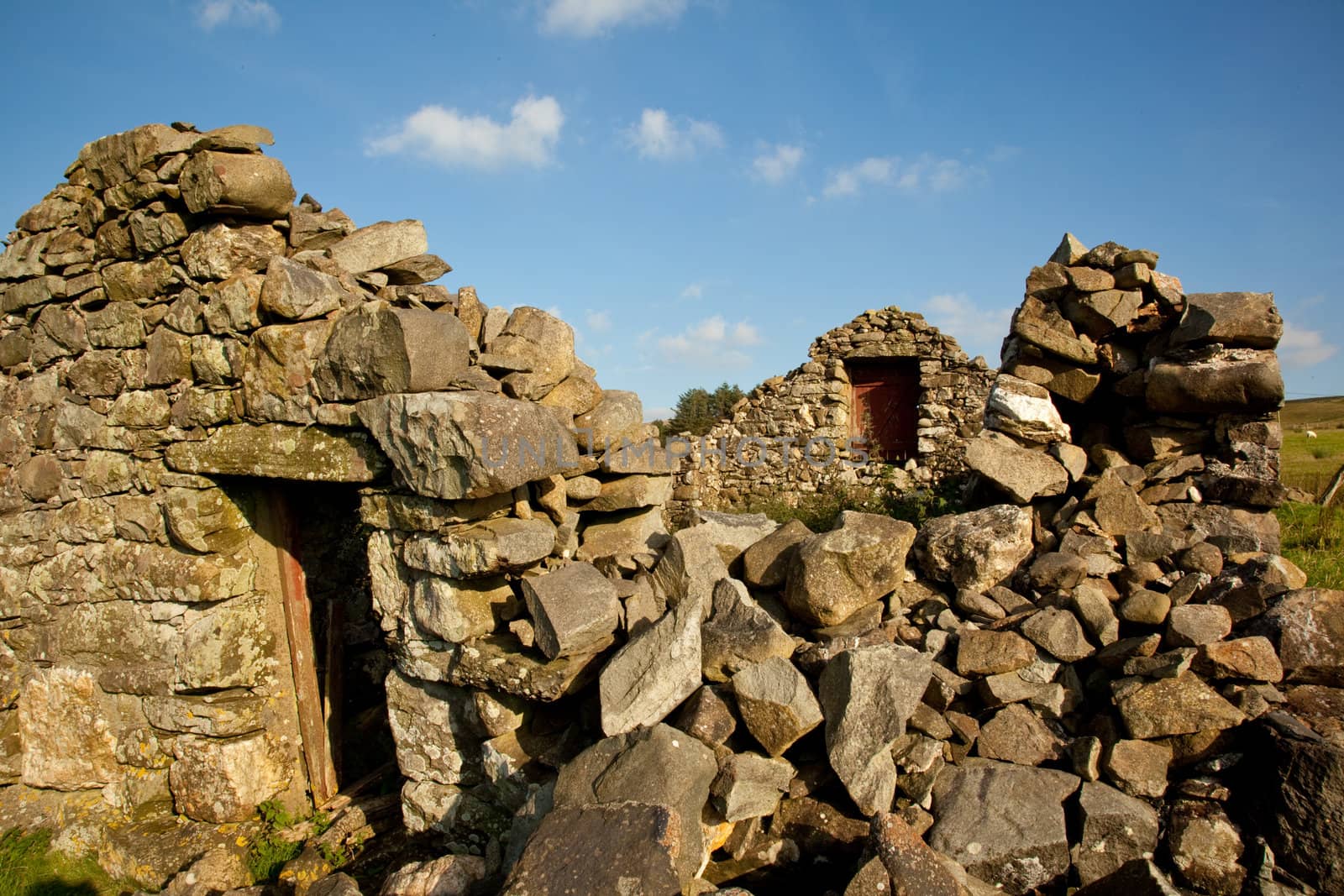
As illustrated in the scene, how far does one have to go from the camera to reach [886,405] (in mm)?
11766

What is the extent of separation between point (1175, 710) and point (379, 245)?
437cm

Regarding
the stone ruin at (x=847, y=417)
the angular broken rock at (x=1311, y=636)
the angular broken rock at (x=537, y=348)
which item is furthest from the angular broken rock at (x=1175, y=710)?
the stone ruin at (x=847, y=417)

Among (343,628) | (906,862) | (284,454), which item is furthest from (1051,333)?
(343,628)

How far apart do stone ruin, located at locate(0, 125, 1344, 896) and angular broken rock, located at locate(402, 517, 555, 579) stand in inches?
0.9

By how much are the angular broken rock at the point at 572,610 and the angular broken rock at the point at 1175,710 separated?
2.00 meters

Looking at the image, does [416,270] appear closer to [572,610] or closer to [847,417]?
[572,610]

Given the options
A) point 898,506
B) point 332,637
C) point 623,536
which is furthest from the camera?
point 332,637

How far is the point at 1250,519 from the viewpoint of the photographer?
12.4ft

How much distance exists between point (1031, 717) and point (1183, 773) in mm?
510

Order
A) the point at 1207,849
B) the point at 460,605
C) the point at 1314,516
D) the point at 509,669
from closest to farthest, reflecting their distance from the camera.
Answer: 1. the point at 1207,849
2. the point at 509,669
3. the point at 460,605
4. the point at 1314,516

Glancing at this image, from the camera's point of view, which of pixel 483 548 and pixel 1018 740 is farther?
pixel 483 548

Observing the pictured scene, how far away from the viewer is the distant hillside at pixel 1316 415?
17.1m

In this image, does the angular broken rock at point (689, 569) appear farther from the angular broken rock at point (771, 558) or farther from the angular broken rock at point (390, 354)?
the angular broken rock at point (390, 354)

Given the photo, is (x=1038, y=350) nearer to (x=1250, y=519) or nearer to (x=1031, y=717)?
(x=1250, y=519)
